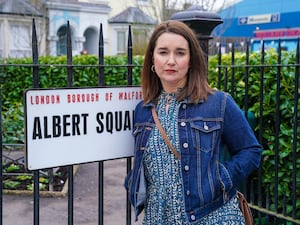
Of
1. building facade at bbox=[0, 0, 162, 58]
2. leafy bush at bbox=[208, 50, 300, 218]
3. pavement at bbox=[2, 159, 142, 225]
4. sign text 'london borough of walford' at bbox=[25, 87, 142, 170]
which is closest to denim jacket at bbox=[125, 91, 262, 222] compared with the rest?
sign text 'london borough of walford' at bbox=[25, 87, 142, 170]

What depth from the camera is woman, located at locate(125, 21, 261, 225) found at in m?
2.18

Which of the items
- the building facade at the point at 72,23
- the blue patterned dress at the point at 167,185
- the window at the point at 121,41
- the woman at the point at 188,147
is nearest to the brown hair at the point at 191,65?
the woman at the point at 188,147

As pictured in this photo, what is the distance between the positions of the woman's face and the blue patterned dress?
138 millimetres

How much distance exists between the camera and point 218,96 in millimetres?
2248

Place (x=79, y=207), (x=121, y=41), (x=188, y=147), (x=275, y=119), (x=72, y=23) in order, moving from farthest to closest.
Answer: (x=121, y=41)
(x=72, y=23)
(x=79, y=207)
(x=275, y=119)
(x=188, y=147)

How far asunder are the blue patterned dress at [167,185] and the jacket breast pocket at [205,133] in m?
0.09

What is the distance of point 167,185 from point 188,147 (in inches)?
8.3

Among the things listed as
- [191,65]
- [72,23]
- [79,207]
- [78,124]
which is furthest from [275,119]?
[72,23]

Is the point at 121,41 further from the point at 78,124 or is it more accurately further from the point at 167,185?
the point at 167,185

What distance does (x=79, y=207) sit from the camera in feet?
17.8

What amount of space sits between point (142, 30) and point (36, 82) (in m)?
16.2

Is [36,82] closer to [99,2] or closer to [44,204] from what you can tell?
[44,204]

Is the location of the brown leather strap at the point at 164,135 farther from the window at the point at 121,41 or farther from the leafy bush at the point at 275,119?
the window at the point at 121,41

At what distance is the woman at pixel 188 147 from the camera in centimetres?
218
